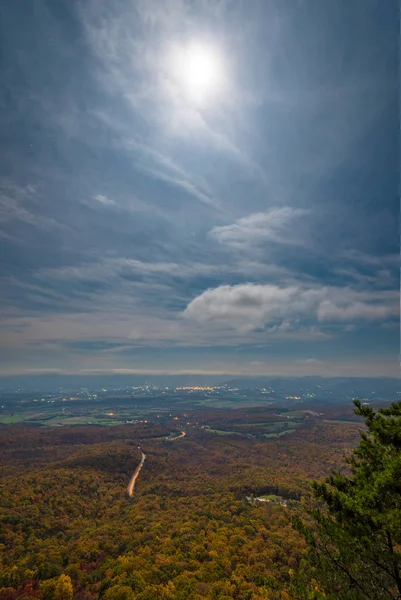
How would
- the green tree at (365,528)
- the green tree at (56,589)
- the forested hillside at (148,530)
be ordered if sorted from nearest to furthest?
the green tree at (365,528)
the green tree at (56,589)
the forested hillside at (148,530)

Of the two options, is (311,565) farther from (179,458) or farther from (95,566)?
(179,458)

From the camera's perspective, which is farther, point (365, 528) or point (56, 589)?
point (56, 589)

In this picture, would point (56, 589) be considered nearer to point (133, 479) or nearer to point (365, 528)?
point (365, 528)

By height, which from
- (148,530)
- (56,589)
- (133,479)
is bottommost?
(133,479)

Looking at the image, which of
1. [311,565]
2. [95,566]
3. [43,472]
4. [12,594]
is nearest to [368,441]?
[311,565]

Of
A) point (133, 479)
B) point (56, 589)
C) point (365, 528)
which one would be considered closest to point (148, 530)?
point (56, 589)

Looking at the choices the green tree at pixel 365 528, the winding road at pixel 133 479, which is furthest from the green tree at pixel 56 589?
the winding road at pixel 133 479

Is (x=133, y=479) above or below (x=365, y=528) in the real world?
below

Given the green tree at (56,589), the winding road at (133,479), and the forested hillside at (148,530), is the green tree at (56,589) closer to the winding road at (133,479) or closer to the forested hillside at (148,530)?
the forested hillside at (148,530)

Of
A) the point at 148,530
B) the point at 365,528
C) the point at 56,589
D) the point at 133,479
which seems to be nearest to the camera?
the point at 365,528
